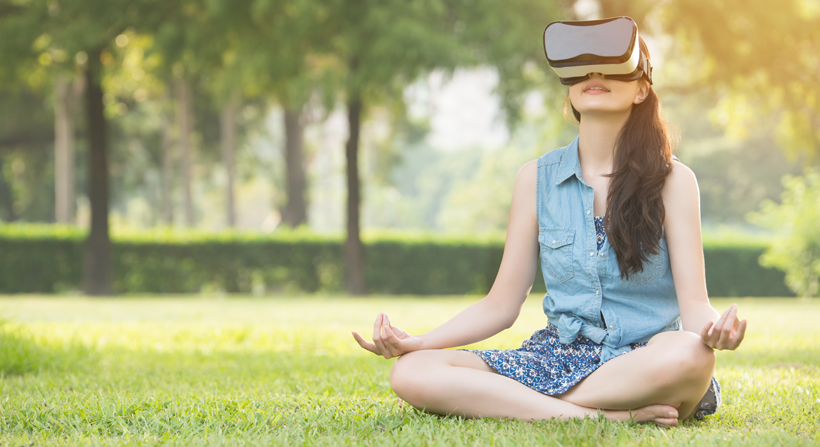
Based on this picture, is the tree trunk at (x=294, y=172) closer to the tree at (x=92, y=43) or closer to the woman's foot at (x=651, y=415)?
the tree at (x=92, y=43)

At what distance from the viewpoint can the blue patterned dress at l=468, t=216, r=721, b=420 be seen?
2674 mm

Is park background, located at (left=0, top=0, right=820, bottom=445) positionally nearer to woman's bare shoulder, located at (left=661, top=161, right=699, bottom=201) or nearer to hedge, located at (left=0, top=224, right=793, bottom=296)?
hedge, located at (left=0, top=224, right=793, bottom=296)

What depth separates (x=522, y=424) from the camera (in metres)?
2.56

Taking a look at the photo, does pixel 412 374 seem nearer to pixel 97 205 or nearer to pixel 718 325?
pixel 718 325

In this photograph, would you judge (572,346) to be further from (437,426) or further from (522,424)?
(437,426)

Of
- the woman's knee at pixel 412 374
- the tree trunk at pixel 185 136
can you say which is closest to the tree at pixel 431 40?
the woman's knee at pixel 412 374

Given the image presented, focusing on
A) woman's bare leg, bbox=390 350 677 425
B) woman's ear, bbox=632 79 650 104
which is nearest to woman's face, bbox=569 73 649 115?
woman's ear, bbox=632 79 650 104

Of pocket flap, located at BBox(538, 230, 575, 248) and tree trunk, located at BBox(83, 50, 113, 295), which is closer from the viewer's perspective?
pocket flap, located at BBox(538, 230, 575, 248)

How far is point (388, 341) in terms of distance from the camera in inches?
105

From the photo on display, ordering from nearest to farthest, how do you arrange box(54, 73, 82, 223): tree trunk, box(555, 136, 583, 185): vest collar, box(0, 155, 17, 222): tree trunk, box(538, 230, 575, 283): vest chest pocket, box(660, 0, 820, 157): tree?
box(538, 230, 575, 283): vest chest pocket, box(555, 136, 583, 185): vest collar, box(660, 0, 820, 157): tree, box(54, 73, 82, 223): tree trunk, box(0, 155, 17, 222): tree trunk

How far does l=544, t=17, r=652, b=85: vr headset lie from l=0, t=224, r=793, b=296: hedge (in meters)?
14.1

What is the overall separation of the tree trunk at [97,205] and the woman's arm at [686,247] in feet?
47.4

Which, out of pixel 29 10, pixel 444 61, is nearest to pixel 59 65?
pixel 29 10

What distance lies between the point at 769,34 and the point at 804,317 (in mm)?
8898
